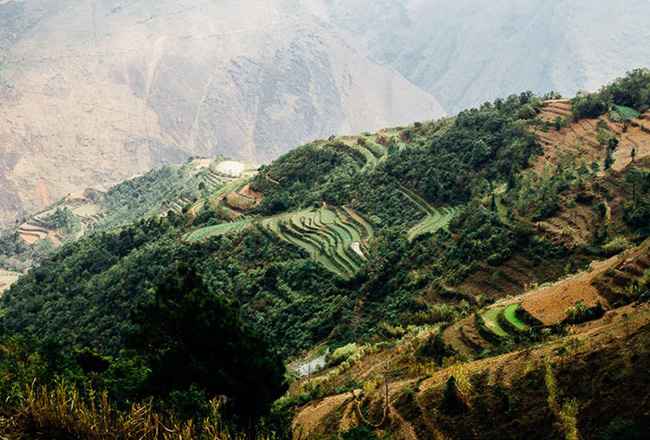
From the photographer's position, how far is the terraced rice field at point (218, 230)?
3491cm

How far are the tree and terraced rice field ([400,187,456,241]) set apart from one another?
48.6ft

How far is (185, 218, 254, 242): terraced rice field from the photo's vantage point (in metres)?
34.9

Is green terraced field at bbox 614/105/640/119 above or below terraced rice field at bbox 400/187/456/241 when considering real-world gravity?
above

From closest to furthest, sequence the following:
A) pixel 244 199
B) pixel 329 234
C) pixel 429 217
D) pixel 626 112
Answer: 1. pixel 626 112
2. pixel 429 217
3. pixel 329 234
4. pixel 244 199

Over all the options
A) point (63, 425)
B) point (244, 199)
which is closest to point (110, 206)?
point (244, 199)

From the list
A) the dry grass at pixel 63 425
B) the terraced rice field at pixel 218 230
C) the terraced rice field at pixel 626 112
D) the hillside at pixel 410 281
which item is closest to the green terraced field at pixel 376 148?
the hillside at pixel 410 281

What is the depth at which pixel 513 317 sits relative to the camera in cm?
1562

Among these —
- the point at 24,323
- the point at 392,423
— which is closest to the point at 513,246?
the point at 392,423

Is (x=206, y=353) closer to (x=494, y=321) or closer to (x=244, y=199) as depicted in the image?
(x=494, y=321)

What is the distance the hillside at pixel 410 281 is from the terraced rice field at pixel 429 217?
0.45 feet

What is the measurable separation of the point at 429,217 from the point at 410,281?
278 inches

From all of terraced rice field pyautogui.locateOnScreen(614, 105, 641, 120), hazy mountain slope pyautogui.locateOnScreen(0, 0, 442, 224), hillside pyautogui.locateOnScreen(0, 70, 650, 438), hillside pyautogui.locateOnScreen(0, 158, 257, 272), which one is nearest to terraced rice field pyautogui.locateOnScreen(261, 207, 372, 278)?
hillside pyautogui.locateOnScreen(0, 70, 650, 438)

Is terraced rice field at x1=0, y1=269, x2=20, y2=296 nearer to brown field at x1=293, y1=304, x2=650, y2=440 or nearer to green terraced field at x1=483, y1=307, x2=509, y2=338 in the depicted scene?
brown field at x1=293, y1=304, x2=650, y2=440

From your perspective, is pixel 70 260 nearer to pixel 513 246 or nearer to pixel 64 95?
pixel 513 246
